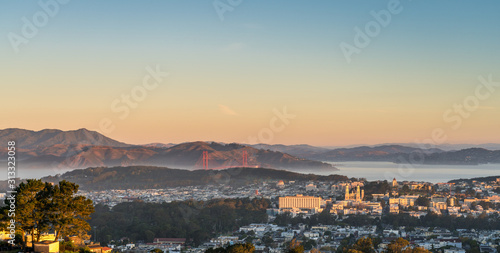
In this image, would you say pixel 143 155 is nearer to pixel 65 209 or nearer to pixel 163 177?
pixel 163 177

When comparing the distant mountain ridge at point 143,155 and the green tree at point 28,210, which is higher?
the distant mountain ridge at point 143,155

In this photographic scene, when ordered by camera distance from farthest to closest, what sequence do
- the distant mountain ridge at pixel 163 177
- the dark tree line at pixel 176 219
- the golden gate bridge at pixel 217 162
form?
the golden gate bridge at pixel 217 162, the distant mountain ridge at pixel 163 177, the dark tree line at pixel 176 219

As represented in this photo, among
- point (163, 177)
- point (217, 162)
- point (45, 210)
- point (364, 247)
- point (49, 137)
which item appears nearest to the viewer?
point (45, 210)

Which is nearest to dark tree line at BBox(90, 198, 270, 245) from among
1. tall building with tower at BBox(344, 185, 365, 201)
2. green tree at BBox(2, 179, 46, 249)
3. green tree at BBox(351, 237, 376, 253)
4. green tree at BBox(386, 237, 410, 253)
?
tall building with tower at BBox(344, 185, 365, 201)

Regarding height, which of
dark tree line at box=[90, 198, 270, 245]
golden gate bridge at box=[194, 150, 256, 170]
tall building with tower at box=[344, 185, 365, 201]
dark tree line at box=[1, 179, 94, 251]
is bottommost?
dark tree line at box=[90, 198, 270, 245]

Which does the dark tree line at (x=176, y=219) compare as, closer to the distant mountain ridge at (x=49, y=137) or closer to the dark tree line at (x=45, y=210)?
the dark tree line at (x=45, y=210)

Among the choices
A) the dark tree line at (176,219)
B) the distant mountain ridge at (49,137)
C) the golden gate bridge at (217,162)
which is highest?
the distant mountain ridge at (49,137)

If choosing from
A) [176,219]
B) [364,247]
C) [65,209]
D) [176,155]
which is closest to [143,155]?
[176,155]

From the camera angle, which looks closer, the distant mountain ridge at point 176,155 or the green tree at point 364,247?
the green tree at point 364,247

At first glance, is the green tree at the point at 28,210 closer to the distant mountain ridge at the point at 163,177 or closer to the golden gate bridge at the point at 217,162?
the distant mountain ridge at the point at 163,177

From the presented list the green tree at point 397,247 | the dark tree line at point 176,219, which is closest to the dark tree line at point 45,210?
the green tree at point 397,247

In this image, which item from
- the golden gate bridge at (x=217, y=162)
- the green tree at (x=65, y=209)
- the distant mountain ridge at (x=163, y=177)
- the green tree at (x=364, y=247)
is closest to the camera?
the green tree at (x=65, y=209)

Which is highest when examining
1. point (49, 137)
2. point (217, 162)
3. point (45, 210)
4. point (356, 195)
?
point (49, 137)

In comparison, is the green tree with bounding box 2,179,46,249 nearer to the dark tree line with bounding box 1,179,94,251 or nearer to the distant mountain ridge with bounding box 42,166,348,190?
the dark tree line with bounding box 1,179,94,251
